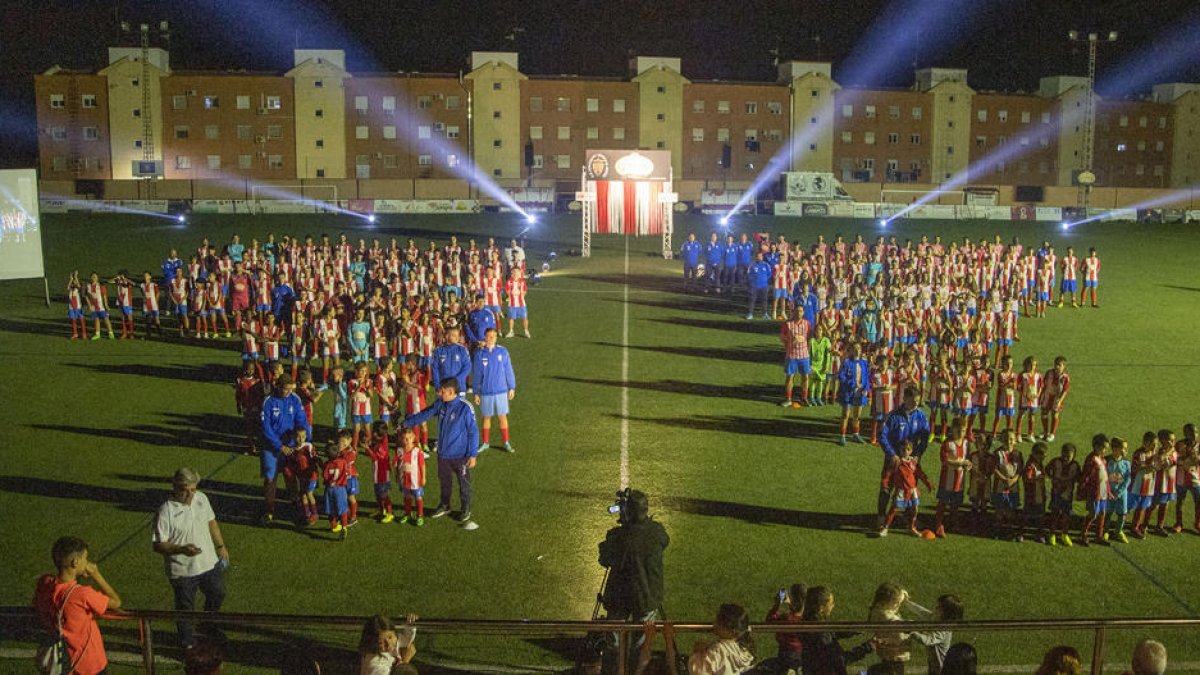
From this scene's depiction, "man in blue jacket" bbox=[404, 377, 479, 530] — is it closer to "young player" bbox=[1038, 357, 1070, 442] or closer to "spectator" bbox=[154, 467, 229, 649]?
"spectator" bbox=[154, 467, 229, 649]

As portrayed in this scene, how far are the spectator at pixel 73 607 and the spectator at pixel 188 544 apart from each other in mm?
1348

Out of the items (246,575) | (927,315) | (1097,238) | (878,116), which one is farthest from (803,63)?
(246,575)

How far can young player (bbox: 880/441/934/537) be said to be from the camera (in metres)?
10.4

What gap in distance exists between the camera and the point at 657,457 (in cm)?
1342

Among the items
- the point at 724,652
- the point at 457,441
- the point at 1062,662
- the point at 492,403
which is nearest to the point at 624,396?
the point at 492,403

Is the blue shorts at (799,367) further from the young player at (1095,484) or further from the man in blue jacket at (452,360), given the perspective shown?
the young player at (1095,484)

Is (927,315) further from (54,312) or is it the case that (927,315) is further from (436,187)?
(436,187)

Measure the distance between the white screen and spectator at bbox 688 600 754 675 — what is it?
70.4ft

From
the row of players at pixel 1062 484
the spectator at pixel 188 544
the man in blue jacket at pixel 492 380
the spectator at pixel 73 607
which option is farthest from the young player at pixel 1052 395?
the spectator at pixel 73 607

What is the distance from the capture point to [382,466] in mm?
10617

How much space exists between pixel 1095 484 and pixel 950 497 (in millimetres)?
1418

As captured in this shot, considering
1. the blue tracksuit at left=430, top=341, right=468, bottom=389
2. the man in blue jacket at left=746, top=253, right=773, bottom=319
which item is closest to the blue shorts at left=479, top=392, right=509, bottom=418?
the blue tracksuit at left=430, top=341, right=468, bottom=389

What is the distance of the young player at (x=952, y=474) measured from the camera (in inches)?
416

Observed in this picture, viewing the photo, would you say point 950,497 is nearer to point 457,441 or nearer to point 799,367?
point 457,441
